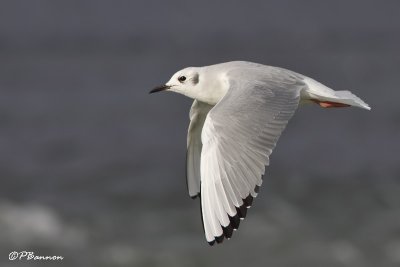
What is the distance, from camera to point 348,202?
12.5 m

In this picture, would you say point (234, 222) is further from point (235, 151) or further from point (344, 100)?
point (344, 100)

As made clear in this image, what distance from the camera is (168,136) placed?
13602 millimetres

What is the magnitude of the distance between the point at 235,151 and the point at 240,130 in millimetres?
148

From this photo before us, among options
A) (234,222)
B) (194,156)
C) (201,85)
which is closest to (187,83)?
(201,85)

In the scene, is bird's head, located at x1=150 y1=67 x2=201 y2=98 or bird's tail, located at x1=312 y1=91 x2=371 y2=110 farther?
bird's head, located at x1=150 y1=67 x2=201 y2=98

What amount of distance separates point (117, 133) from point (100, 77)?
5.13ft

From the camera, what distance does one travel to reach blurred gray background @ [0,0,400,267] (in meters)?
11.6

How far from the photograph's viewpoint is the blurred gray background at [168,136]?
1165cm

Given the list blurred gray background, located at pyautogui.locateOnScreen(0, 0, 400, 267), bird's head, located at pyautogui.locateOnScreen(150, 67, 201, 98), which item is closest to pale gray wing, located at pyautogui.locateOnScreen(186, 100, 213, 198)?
bird's head, located at pyautogui.locateOnScreen(150, 67, 201, 98)

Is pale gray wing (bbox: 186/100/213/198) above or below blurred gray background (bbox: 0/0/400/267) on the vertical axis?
above

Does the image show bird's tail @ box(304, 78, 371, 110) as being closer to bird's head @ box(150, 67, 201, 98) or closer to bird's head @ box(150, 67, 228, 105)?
bird's head @ box(150, 67, 228, 105)

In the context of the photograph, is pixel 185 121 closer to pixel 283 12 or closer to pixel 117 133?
pixel 117 133

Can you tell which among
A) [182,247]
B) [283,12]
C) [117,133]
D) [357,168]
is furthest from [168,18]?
[182,247]

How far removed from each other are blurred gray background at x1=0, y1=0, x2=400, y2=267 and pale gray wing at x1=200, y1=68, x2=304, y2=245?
12.5ft
